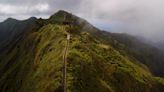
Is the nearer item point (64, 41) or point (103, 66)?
point (103, 66)

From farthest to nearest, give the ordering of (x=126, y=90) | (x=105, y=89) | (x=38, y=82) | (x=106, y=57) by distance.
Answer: (x=106, y=57), (x=126, y=90), (x=38, y=82), (x=105, y=89)

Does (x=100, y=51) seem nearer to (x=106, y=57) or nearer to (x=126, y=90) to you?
(x=106, y=57)

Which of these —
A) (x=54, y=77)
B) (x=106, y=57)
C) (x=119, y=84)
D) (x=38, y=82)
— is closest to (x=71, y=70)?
(x=54, y=77)

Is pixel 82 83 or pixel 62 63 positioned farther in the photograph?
pixel 62 63

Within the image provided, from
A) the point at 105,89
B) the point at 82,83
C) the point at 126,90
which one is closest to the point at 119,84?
the point at 126,90

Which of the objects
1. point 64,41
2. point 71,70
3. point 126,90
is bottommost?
point 126,90

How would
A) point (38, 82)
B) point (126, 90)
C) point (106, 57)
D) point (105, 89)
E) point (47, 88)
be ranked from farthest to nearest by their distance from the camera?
point (106, 57), point (126, 90), point (38, 82), point (105, 89), point (47, 88)

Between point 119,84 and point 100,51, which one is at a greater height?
point 100,51

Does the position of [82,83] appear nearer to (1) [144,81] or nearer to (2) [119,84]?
(2) [119,84]

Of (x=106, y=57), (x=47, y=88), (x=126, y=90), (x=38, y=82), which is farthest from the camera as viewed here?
(x=106, y=57)
